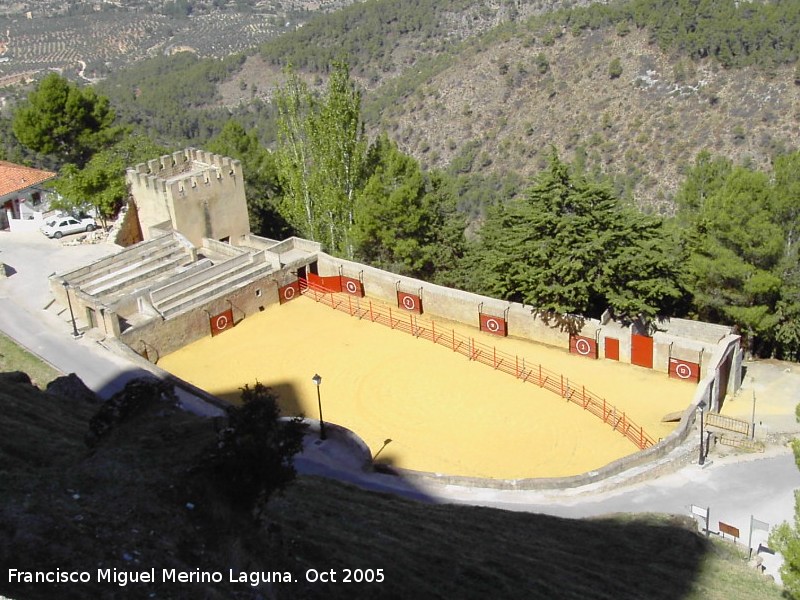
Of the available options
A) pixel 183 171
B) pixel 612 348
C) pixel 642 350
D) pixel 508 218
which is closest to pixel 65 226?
pixel 183 171

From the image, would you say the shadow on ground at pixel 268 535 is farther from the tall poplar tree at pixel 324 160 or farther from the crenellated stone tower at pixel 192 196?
the tall poplar tree at pixel 324 160

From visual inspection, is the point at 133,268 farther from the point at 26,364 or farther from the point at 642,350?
the point at 642,350

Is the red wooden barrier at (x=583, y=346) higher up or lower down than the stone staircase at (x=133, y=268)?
lower down

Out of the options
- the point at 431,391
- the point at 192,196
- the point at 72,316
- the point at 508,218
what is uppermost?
the point at 192,196

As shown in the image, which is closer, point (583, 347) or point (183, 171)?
point (583, 347)

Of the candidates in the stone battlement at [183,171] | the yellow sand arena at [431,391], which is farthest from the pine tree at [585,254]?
the stone battlement at [183,171]

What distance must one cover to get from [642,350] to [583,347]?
6.93ft

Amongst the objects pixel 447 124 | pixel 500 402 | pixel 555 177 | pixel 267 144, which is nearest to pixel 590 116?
pixel 447 124

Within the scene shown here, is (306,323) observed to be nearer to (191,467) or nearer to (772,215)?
(772,215)

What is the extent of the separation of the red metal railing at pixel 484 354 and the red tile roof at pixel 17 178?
49.1 ft

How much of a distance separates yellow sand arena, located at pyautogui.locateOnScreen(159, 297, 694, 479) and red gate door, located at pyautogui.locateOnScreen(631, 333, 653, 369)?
0.90ft

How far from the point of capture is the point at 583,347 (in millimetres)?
32562

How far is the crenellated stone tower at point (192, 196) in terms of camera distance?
3884 centimetres

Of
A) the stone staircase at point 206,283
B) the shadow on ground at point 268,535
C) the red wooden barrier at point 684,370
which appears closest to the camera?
the shadow on ground at point 268,535
